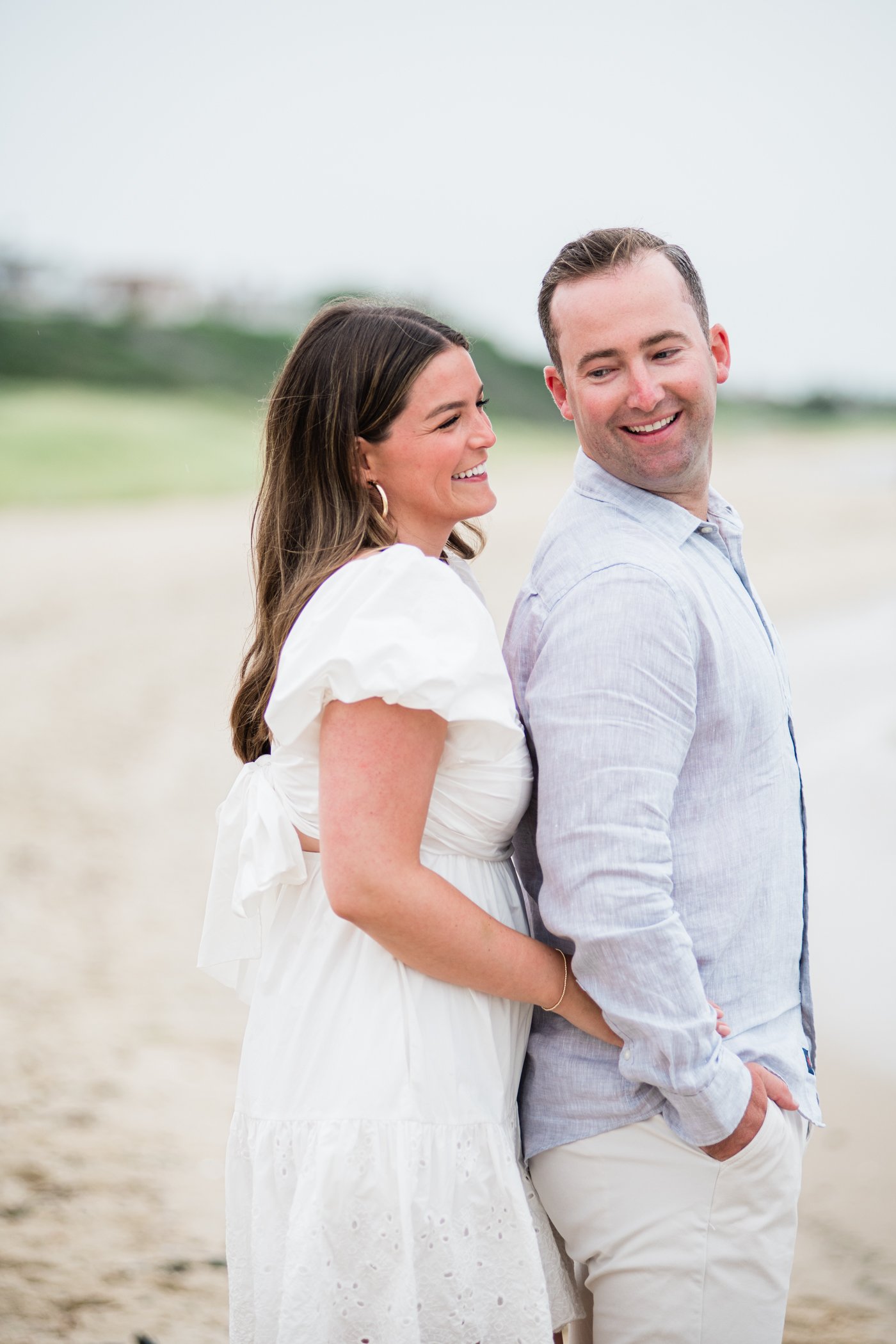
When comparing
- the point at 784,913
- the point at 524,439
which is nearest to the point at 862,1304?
the point at 784,913

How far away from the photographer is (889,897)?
21.2 ft

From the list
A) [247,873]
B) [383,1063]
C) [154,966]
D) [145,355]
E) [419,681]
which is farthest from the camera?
[145,355]

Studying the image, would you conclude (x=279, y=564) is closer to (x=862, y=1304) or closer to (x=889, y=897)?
(x=862, y=1304)

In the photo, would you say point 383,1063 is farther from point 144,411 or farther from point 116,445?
point 144,411

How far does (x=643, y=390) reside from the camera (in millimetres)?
2088

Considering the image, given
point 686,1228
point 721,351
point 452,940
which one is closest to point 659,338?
point 721,351

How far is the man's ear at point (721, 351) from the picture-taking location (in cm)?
231

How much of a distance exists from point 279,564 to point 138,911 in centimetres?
487

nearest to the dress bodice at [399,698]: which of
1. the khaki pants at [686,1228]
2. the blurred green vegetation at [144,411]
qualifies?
the khaki pants at [686,1228]

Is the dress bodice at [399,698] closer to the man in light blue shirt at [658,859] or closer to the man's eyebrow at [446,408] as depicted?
the man in light blue shirt at [658,859]

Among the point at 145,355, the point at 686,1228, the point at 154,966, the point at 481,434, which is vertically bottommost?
the point at 154,966

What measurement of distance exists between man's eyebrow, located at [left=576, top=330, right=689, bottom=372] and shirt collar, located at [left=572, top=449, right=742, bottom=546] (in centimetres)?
16

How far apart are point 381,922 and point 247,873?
279 millimetres

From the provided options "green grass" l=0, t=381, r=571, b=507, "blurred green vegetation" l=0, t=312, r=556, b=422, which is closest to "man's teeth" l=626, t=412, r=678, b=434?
"green grass" l=0, t=381, r=571, b=507
